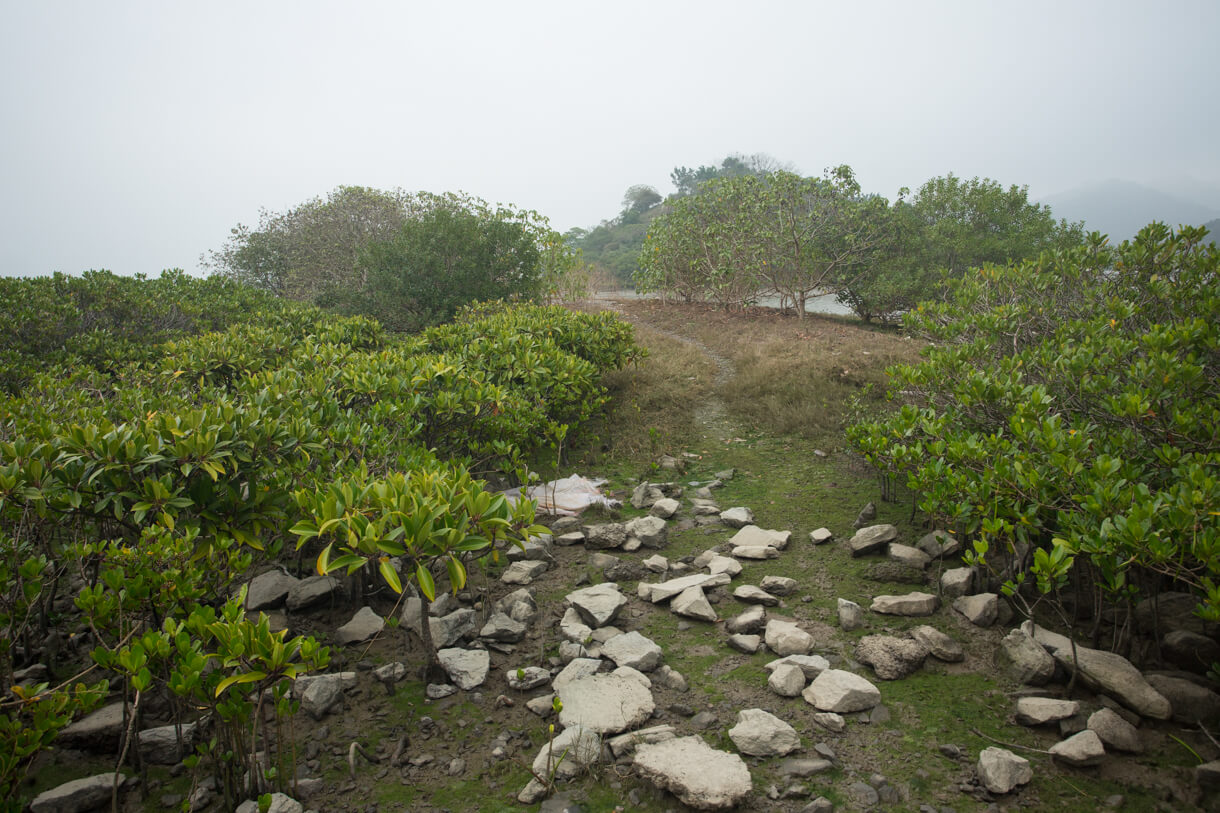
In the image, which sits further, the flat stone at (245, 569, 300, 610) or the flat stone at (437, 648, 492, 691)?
the flat stone at (245, 569, 300, 610)

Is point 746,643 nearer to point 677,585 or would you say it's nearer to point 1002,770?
point 677,585

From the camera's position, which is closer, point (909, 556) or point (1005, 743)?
point (1005, 743)

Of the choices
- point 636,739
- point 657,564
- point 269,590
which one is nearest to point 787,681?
point 636,739

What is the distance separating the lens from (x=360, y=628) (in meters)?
3.76

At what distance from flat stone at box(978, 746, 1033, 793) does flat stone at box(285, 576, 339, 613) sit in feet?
12.1

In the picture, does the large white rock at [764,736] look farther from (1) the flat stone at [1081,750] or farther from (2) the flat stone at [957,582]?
(2) the flat stone at [957,582]

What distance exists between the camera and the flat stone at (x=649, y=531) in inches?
203

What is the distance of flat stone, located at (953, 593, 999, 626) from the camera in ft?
12.0

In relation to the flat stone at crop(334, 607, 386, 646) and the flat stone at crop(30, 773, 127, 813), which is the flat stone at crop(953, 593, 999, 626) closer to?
the flat stone at crop(334, 607, 386, 646)

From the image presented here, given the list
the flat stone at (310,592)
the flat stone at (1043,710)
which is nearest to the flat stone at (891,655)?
the flat stone at (1043,710)

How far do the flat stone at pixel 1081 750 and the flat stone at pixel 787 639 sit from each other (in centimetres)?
119

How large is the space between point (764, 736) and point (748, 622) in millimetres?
1008

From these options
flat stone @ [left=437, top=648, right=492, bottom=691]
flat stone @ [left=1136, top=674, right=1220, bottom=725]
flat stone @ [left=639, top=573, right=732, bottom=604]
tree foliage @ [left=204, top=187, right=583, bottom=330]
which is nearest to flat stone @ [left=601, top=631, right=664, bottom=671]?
flat stone @ [left=639, top=573, right=732, bottom=604]

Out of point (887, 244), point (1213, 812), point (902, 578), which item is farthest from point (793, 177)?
point (1213, 812)
